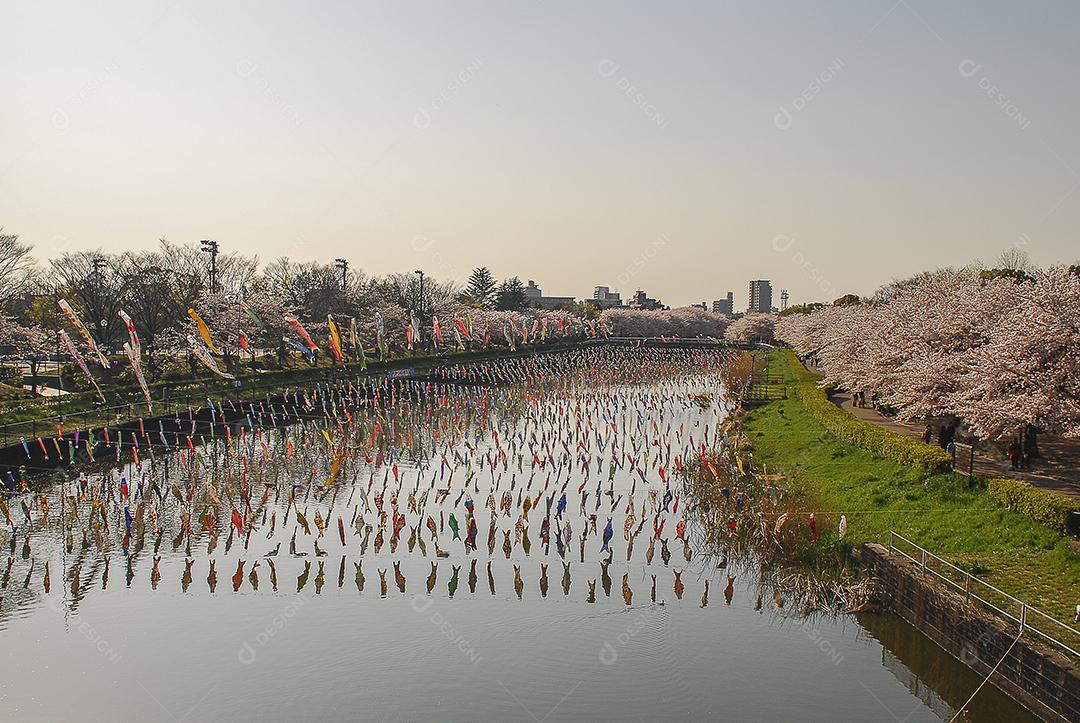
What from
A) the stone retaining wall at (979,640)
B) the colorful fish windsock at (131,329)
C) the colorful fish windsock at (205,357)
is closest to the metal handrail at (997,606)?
the stone retaining wall at (979,640)

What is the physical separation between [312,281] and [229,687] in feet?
247

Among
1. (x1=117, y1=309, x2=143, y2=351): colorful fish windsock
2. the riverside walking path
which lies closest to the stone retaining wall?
the riverside walking path

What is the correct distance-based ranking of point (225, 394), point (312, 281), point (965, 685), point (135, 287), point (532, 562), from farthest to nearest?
point (312, 281)
point (135, 287)
point (225, 394)
point (532, 562)
point (965, 685)

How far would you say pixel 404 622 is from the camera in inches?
750

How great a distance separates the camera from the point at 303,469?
33.8 m

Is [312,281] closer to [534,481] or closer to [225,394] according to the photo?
[225,394]

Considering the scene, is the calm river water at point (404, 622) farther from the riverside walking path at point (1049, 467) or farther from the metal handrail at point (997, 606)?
the riverside walking path at point (1049, 467)

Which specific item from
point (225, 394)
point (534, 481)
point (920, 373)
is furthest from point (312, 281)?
point (920, 373)

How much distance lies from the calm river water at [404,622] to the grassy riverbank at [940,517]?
256cm

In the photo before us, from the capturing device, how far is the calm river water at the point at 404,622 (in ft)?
52.2

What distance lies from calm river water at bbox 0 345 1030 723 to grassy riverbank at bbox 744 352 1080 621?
2.56 metres

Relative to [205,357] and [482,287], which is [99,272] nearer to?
[205,357]

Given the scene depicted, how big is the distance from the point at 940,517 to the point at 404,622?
14047mm

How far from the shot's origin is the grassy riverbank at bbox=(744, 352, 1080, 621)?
1811 centimetres
